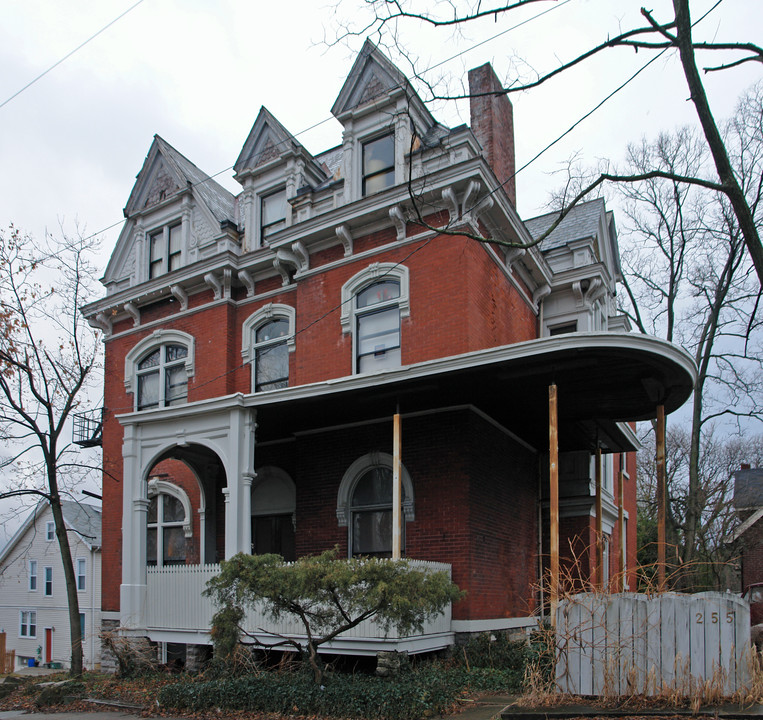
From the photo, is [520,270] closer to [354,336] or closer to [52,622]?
[354,336]

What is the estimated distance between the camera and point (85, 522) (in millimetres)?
40250

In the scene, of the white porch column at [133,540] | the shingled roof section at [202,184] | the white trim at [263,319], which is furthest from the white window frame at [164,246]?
the white porch column at [133,540]

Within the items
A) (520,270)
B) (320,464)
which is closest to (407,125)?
(520,270)

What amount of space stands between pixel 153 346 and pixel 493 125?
10.1 meters

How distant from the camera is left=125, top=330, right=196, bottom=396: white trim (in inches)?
728

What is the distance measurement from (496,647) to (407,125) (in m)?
10.3

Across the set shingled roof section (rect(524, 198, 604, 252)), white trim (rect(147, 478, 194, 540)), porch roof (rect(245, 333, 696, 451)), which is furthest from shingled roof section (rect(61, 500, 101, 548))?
shingled roof section (rect(524, 198, 604, 252))

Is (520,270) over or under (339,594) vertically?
over

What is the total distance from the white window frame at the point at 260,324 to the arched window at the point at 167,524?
352 centimetres

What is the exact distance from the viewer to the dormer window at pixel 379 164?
15695 millimetres

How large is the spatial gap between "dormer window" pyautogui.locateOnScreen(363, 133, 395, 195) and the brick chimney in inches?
92.0

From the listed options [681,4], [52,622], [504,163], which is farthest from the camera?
[52,622]

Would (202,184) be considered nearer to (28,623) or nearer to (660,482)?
(660,482)

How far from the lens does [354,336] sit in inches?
595
